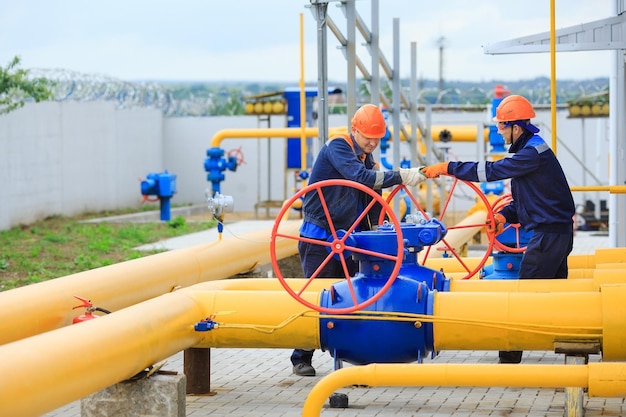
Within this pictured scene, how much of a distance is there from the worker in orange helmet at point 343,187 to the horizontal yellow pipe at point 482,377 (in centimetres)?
271

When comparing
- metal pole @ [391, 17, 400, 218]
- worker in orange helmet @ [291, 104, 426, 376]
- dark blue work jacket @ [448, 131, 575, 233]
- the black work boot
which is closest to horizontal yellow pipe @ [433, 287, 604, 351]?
dark blue work jacket @ [448, 131, 575, 233]

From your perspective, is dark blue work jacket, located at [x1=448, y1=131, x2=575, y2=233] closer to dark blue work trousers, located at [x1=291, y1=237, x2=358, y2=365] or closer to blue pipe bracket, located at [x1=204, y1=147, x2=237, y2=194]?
dark blue work trousers, located at [x1=291, y1=237, x2=358, y2=365]

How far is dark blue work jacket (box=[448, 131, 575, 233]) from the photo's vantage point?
22.5ft

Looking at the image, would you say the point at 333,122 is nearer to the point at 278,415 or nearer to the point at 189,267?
the point at 189,267

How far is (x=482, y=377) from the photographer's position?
437cm

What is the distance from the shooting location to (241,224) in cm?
2064

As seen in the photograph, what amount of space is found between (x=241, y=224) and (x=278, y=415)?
1410 centimetres

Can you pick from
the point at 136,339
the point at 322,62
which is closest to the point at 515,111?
the point at 322,62

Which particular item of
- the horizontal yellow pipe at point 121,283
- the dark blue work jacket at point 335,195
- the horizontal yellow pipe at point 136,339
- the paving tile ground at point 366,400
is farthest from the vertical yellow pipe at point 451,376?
the dark blue work jacket at point 335,195

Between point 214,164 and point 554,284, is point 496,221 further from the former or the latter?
point 214,164

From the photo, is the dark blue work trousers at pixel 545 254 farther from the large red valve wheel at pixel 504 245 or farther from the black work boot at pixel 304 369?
the black work boot at pixel 304 369

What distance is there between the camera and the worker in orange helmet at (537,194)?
687cm

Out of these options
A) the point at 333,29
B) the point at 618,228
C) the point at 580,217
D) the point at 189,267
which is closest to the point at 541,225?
the point at 189,267

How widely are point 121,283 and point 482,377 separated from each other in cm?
355
